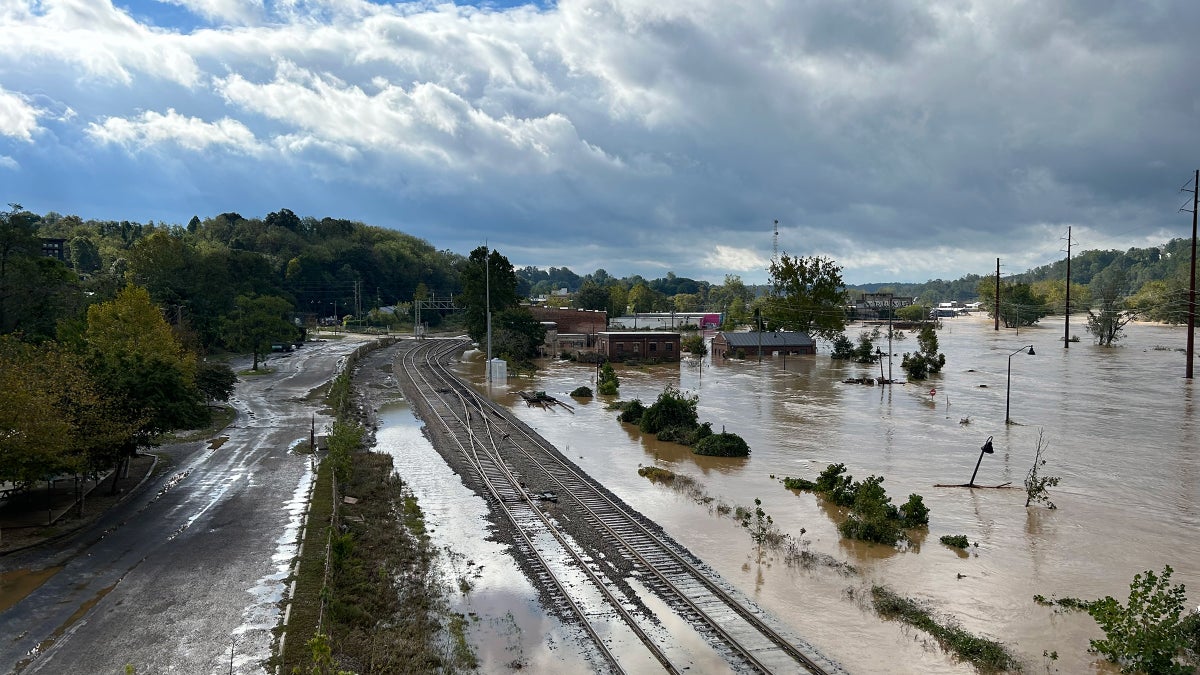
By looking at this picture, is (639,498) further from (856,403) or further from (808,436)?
(856,403)

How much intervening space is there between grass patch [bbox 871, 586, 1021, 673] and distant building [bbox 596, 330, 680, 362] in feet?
207

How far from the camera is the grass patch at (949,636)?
566 inches

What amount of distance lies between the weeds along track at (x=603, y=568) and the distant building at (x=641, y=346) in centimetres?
4478

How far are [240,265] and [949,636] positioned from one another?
101 metres

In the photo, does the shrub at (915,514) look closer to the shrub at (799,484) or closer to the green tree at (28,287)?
the shrub at (799,484)

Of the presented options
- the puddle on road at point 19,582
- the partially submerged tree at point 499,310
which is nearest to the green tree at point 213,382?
the puddle on road at point 19,582

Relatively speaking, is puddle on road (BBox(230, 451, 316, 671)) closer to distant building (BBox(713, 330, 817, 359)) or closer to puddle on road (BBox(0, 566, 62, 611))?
puddle on road (BBox(0, 566, 62, 611))

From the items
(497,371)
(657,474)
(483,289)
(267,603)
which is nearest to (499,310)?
(483,289)

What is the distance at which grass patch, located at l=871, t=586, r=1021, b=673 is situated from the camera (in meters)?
14.4

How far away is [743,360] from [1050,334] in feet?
277

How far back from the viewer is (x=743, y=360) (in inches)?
3433

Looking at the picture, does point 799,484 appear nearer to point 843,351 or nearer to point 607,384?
point 607,384

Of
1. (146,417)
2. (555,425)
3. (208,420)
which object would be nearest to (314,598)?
(146,417)

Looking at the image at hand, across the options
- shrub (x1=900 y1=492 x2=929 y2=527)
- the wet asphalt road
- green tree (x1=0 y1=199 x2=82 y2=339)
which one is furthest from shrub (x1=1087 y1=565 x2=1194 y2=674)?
green tree (x1=0 y1=199 x2=82 y2=339)
